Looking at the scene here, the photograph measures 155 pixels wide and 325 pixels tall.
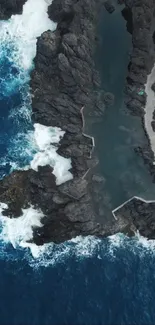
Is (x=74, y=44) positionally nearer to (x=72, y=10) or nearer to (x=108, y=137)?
(x=72, y=10)

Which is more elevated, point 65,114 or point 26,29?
point 26,29

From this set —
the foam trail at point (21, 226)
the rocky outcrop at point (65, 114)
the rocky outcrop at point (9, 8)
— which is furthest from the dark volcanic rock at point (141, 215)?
the rocky outcrop at point (9, 8)

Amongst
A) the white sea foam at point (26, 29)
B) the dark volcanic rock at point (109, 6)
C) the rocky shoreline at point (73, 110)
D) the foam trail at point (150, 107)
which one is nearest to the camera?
the rocky shoreline at point (73, 110)

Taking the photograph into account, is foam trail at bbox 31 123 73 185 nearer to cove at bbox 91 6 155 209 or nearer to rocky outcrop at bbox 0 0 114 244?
rocky outcrop at bbox 0 0 114 244

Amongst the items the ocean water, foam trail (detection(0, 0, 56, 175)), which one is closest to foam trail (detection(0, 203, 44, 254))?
the ocean water

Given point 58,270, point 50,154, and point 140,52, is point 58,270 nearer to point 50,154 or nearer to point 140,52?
point 50,154

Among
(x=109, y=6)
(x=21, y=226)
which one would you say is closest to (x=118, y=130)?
(x=21, y=226)

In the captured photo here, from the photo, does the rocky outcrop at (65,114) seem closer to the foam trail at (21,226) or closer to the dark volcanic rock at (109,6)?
the foam trail at (21,226)

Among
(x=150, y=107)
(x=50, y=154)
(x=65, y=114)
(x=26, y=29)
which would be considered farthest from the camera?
(x=26, y=29)
